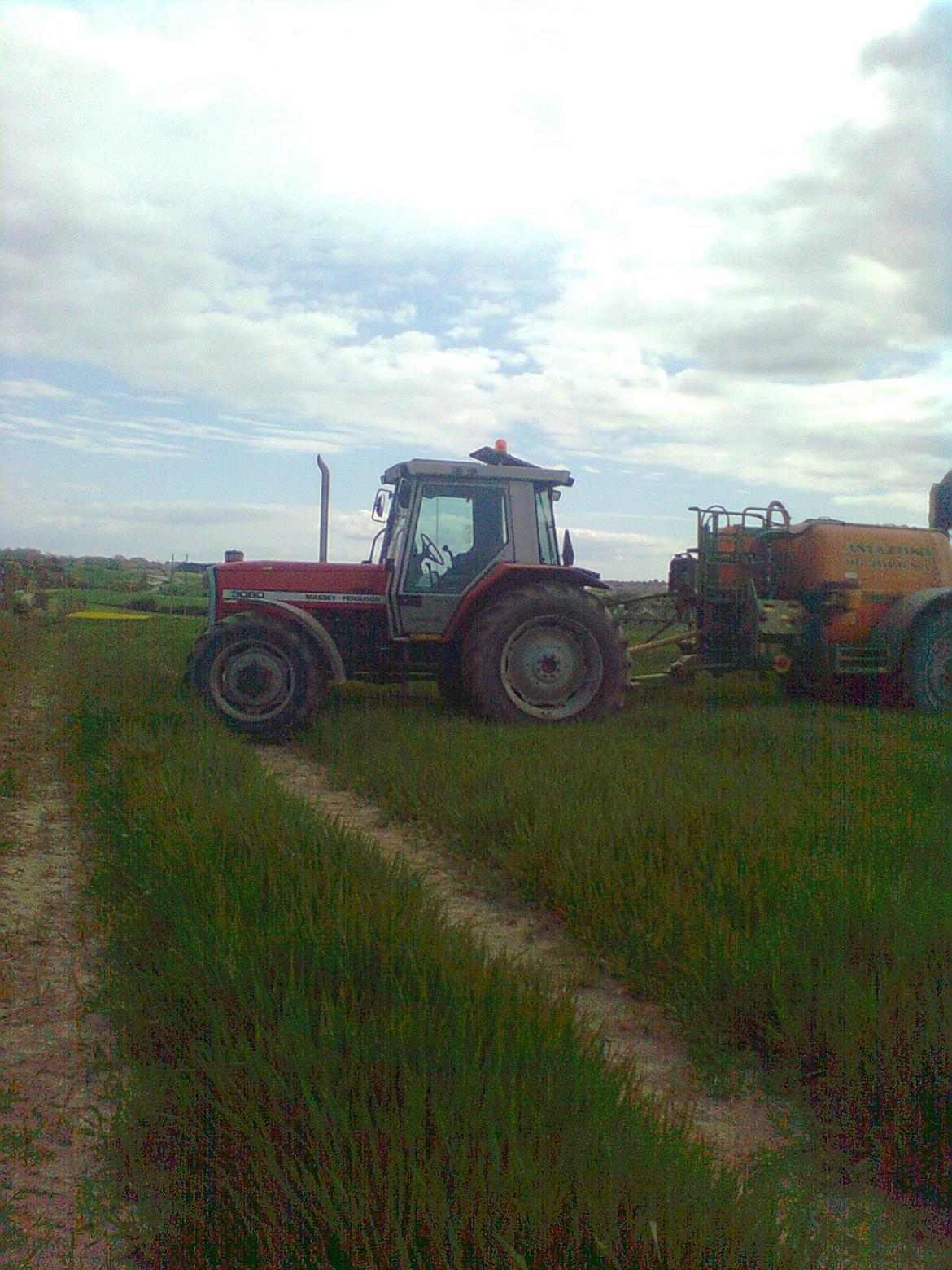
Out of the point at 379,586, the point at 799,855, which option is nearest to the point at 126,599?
the point at 379,586

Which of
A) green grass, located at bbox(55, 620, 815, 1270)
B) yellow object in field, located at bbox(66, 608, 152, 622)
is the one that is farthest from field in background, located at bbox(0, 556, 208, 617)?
green grass, located at bbox(55, 620, 815, 1270)

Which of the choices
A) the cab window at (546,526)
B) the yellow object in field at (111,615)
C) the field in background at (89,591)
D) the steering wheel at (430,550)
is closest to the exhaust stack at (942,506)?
the cab window at (546,526)

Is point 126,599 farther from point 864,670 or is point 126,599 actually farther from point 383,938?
point 383,938

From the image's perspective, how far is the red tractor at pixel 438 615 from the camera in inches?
303

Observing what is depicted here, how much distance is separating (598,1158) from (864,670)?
8201 mm

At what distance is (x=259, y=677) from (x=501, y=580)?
6.69 feet

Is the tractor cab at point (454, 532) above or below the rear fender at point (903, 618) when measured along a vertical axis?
above

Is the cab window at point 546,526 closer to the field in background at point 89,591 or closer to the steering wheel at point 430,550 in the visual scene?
the steering wheel at point 430,550

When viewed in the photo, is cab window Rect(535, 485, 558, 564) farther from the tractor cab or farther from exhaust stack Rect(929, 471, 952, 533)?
exhaust stack Rect(929, 471, 952, 533)

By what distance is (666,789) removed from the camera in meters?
5.04

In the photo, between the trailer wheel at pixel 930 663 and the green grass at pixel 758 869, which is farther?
the trailer wheel at pixel 930 663

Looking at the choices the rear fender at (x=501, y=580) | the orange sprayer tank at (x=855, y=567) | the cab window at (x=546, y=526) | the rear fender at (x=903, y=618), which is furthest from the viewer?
the orange sprayer tank at (x=855, y=567)

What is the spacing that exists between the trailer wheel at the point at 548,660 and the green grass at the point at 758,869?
0.53 metres

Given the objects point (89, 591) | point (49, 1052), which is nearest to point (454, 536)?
point (49, 1052)
